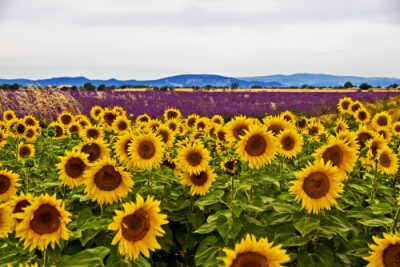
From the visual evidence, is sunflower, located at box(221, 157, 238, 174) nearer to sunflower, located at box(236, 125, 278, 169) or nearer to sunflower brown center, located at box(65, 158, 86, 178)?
sunflower, located at box(236, 125, 278, 169)

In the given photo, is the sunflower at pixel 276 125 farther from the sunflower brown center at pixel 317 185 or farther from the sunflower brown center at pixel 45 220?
the sunflower brown center at pixel 45 220

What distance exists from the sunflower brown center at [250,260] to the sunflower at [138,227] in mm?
504

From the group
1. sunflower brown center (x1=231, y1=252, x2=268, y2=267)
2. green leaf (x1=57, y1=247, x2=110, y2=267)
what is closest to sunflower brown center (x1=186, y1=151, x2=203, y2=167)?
green leaf (x1=57, y1=247, x2=110, y2=267)

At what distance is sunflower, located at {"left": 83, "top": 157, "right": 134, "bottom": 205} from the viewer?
105 inches

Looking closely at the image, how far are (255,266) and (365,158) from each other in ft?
9.07

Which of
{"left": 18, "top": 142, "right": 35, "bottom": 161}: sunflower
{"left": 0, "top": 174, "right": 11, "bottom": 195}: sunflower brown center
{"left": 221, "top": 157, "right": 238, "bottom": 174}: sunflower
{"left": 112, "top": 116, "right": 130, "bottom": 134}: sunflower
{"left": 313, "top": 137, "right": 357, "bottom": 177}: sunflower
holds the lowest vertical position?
{"left": 18, "top": 142, "right": 35, "bottom": 161}: sunflower

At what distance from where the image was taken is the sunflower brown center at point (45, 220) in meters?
2.20

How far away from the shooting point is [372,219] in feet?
8.43


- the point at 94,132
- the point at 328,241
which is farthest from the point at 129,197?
the point at 94,132

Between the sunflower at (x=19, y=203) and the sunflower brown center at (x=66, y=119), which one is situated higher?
the sunflower at (x=19, y=203)

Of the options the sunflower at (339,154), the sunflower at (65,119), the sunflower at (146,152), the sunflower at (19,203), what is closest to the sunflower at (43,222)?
the sunflower at (19,203)

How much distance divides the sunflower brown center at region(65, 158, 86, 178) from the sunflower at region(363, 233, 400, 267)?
238cm

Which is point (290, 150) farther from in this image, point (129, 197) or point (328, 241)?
point (129, 197)

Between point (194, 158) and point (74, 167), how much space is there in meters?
1.11
